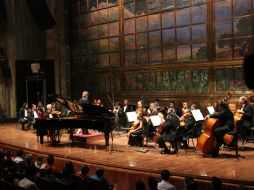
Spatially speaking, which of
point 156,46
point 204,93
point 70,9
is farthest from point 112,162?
point 70,9

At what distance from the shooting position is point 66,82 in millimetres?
19344

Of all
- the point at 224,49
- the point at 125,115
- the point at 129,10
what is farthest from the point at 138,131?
the point at 129,10

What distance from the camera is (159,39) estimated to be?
15297 mm

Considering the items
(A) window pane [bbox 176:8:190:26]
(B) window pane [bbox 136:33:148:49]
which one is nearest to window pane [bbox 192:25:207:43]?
(A) window pane [bbox 176:8:190:26]

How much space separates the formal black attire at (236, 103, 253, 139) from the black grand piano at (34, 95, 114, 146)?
3.25 m

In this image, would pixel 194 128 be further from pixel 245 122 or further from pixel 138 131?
pixel 138 131

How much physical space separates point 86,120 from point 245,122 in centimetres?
407

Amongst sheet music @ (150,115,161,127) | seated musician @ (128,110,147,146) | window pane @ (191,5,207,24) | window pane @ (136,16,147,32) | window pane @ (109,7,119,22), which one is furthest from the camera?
window pane @ (109,7,119,22)

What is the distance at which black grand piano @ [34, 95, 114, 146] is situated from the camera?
10.4m

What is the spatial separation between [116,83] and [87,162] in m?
8.25

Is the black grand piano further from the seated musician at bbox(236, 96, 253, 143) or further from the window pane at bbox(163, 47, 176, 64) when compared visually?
the window pane at bbox(163, 47, 176, 64)

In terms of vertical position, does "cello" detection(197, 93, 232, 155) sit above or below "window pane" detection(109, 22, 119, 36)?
below

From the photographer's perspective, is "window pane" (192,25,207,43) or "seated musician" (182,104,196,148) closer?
"seated musician" (182,104,196,148)

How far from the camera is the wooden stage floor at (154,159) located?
7.37 meters
